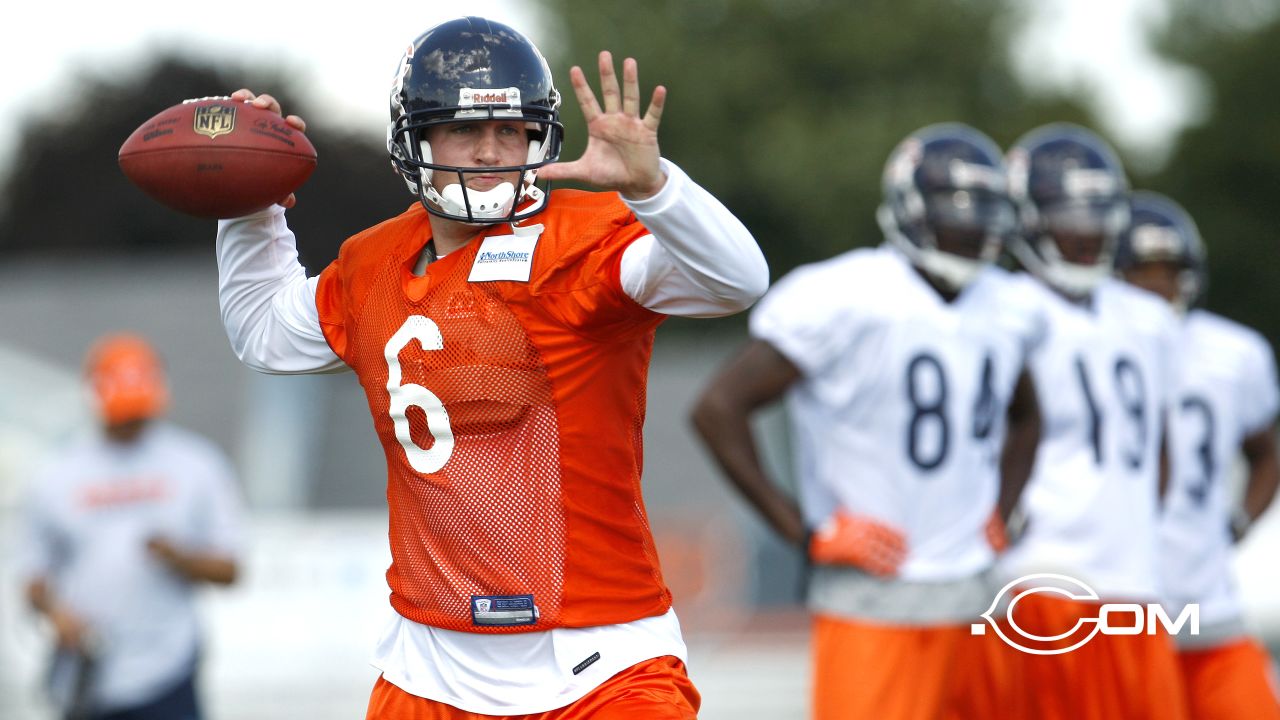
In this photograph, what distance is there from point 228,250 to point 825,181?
2916 cm

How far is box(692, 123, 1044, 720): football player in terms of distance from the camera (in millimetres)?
4984

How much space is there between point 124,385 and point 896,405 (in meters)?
3.69

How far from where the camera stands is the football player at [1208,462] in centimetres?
613

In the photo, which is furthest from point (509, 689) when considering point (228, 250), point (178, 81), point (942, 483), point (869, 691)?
point (178, 81)

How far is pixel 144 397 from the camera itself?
7320 mm

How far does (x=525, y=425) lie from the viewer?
344cm

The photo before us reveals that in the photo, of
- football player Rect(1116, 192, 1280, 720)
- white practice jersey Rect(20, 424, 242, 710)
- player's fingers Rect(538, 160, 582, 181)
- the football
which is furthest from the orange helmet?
player's fingers Rect(538, 160, 582, 181)

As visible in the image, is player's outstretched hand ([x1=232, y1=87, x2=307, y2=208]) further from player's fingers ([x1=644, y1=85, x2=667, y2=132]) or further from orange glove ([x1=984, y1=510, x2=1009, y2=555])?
orange glove ([x1=984, y1=510, x2=1009, y2=555])

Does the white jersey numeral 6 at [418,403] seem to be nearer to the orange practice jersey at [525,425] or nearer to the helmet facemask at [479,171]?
the orange practice jersey at [525,425]

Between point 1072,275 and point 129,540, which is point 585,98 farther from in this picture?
point 129,540

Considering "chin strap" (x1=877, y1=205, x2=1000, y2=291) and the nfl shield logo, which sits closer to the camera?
the nfl shield logo

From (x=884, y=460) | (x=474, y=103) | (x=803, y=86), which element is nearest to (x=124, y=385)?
(x=884, y=460)

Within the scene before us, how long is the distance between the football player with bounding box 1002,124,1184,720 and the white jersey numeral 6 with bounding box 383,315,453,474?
2624mm

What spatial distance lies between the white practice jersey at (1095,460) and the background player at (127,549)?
3.44 metres
